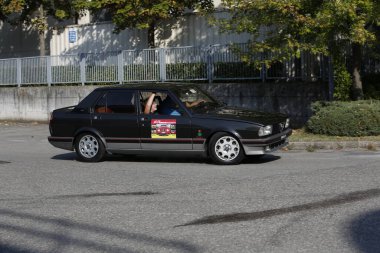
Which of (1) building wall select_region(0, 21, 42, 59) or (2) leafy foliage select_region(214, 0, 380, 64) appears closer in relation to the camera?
(2) leafy foliage select_region(214, 0, 380, 64)

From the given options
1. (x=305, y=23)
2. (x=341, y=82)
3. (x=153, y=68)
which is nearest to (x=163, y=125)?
(x=305, y=23)

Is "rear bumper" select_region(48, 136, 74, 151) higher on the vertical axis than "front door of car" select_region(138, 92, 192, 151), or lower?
lower

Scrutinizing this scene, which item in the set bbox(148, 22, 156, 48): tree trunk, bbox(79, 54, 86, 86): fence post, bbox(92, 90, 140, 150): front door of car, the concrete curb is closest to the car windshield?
bbox(92, 90, 140, 150): front door of car

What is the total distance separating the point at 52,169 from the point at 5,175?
880mm

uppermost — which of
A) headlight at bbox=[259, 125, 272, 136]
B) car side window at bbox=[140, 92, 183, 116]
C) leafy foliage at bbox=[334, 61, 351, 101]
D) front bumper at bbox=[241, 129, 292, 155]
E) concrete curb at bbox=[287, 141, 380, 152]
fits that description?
leafy foliage at bbox=[334, 61, 351, 101]

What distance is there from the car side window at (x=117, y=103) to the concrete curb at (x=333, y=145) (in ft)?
12.0

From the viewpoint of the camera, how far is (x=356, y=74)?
15859 mm

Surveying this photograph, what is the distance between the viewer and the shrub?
13.9 m

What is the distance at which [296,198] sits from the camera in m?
8.02

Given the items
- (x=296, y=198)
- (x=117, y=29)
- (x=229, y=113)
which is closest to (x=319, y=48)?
(x=229, y=113)

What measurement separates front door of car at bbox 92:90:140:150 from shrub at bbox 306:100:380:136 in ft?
15.4

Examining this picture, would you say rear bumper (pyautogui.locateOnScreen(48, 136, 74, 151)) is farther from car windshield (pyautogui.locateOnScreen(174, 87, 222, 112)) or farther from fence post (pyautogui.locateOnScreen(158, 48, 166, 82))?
fence post (pyautogui.locateOnScreen(158, 48, 166, 82))

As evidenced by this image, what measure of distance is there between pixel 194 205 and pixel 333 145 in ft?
20.3

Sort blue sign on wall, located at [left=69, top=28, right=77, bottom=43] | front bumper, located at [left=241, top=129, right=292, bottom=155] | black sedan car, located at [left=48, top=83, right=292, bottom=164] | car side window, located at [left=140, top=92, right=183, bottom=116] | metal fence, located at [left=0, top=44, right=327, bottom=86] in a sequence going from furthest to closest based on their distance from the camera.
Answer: blue sign on wall, located at [left=69, top=28, right=77, bottom=43] → metal fence, located at [left=0, top=44, right=327, bottom=86] → car side window, located at [left=140, top=92, right=183, bottom=116] → black sedan car, located at [left=48, top=83, right=292, bottom=164] → front bumper, located at [left=241, top=129, right=292, bottom=155]
